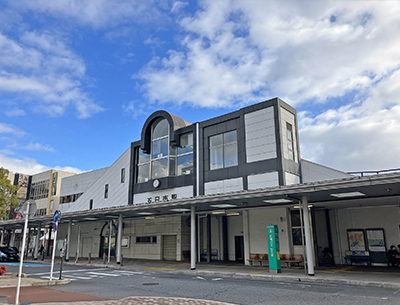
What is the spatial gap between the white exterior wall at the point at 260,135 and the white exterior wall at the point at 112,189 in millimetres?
14493

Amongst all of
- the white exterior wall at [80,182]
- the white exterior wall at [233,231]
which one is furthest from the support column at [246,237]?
the white exterior wall at [80,182]

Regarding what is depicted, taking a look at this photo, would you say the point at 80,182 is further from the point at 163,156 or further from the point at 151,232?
the point at 163,156

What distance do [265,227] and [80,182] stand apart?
3059cm

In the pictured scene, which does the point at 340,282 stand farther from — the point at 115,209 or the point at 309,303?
the point at 115,209

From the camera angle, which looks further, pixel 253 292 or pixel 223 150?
pixel 223 150

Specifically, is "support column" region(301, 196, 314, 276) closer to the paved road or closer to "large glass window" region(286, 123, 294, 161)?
the paved road

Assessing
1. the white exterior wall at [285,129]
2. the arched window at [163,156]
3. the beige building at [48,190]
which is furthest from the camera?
the beige building at [48,190]

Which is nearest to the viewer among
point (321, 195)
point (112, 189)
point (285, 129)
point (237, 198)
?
point (321, 195)

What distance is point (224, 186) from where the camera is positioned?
81.1 feet

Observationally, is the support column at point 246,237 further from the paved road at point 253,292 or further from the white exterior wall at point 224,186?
the paved road at point 253,292

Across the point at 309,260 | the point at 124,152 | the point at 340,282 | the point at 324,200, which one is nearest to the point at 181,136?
the point at 124,152

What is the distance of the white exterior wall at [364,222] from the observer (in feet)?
63.0

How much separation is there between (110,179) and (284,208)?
21.5 metres

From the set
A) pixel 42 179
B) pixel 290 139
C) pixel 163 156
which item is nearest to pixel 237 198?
pixel 290 139
